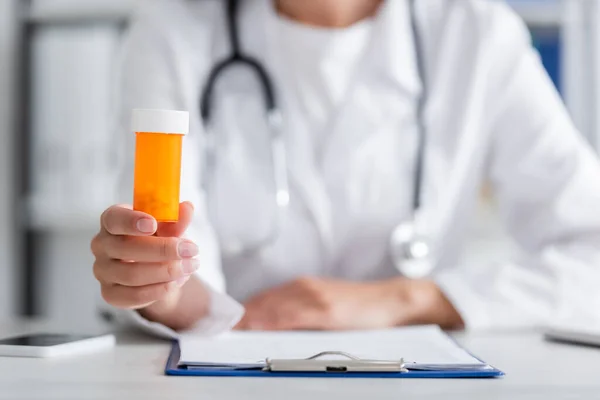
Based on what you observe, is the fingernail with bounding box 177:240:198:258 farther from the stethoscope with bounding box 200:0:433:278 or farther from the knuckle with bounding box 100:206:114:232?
the stethoscope with bounding box 200:0:433:278

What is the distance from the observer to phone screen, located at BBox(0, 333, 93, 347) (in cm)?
80

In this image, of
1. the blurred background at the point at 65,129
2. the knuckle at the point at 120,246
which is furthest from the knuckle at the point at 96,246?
the blurred background at the point at 65,129

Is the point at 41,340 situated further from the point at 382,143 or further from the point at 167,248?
the point at 382,143

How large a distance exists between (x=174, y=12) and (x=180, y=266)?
25.7 inches

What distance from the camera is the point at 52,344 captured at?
80 centimetres

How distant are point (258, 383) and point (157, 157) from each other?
0.20 metres

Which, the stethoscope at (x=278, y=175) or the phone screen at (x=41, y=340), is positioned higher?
the stethoscope at (x=278, y=175)

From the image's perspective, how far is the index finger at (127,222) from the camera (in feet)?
2.10

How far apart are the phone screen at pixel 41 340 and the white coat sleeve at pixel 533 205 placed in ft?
1.61

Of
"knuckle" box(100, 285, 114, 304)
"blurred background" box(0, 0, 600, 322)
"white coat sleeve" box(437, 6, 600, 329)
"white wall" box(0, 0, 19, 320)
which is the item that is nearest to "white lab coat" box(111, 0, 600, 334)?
"white coat sleeve" box(437, 6, 600, 329)

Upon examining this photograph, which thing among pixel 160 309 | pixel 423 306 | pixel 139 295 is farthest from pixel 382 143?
pixel 139 295

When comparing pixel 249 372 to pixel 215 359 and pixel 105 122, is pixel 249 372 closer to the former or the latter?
pixel 215 359

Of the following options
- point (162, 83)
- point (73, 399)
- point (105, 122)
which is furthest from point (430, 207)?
point (105, 122)

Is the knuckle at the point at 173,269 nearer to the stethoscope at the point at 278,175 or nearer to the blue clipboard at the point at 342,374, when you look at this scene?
the blue clipboard at the point at 342,374
